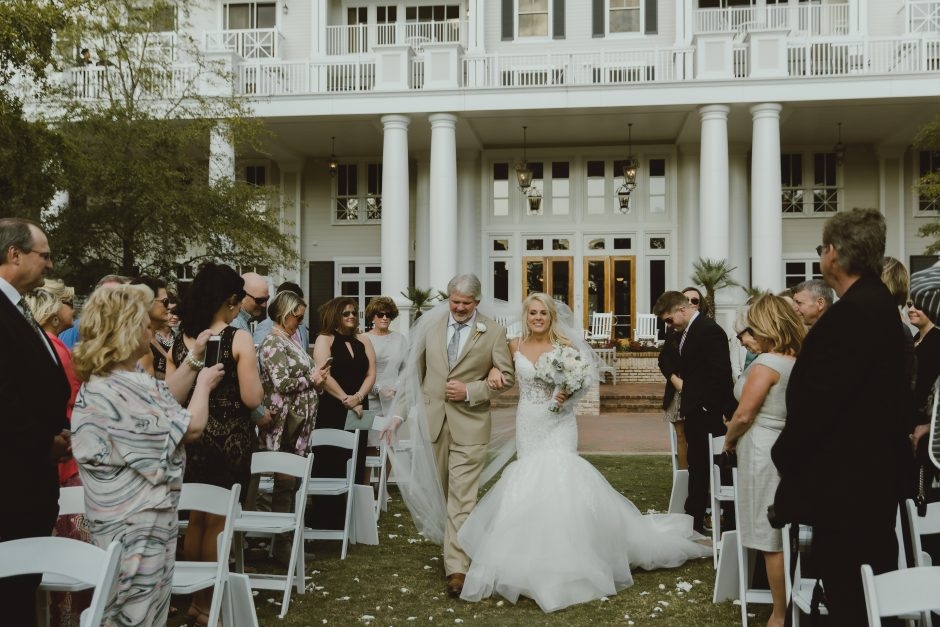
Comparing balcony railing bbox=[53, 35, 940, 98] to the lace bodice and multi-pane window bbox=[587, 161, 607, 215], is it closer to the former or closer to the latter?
multi-pane window bbox=[587, 161, 607, 215]

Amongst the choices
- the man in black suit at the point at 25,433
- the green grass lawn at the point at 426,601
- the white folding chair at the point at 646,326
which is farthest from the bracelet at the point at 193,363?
the white folding chair at the point at 646,326

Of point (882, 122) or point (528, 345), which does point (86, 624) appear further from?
point (882, 122)

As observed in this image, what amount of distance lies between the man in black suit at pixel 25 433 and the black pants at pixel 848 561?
10.9 feet

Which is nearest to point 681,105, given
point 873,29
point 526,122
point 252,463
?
point 526,122

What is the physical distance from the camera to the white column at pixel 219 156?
49.8 feet

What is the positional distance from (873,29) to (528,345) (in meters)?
21.1

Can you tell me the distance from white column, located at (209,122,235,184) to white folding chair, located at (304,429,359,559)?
8963 millimetres

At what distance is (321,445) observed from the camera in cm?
740

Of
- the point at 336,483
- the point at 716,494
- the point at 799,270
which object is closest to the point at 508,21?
the point at 799,270

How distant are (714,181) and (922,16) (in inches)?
338

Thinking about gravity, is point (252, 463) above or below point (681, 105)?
below

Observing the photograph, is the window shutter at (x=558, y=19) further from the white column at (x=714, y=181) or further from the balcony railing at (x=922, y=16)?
the balcony railing at (x=922, y=16)

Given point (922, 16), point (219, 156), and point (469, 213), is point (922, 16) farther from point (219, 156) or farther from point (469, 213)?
point (219, 156)

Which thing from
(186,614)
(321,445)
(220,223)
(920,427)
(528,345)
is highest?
(220,223)
